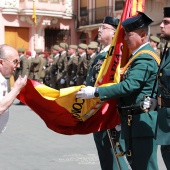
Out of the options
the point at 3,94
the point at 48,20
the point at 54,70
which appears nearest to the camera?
the point at 3,94

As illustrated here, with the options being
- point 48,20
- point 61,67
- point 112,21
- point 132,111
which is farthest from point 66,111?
point 48,20

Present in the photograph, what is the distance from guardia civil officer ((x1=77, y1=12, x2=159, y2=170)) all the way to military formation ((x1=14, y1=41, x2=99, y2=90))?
1248cm

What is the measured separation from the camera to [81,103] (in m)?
5.65

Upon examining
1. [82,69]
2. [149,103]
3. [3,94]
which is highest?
[3,94]

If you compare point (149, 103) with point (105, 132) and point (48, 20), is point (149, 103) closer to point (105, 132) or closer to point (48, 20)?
point (105, 132)

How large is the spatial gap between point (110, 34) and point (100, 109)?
88 centimetres

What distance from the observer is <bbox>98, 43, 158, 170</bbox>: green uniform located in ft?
15.8

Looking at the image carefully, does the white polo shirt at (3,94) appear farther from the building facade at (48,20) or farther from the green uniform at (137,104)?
the building facade at (48,20)

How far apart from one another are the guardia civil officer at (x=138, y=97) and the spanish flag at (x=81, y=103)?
0.51 metres

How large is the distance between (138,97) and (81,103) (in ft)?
2.88

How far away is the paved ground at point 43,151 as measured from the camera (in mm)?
7484

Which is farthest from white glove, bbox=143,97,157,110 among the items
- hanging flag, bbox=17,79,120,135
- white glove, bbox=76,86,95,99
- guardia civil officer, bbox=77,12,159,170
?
hanging flag, bbox=17,79,120,135

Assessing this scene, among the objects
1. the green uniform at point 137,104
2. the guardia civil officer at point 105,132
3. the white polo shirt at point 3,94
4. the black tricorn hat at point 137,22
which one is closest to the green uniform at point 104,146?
the guardia civil officer at point 105,132

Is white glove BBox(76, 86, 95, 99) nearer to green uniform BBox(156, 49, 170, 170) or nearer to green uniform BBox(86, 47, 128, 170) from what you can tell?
green uniform BBox(156, 49, 170, 170)
